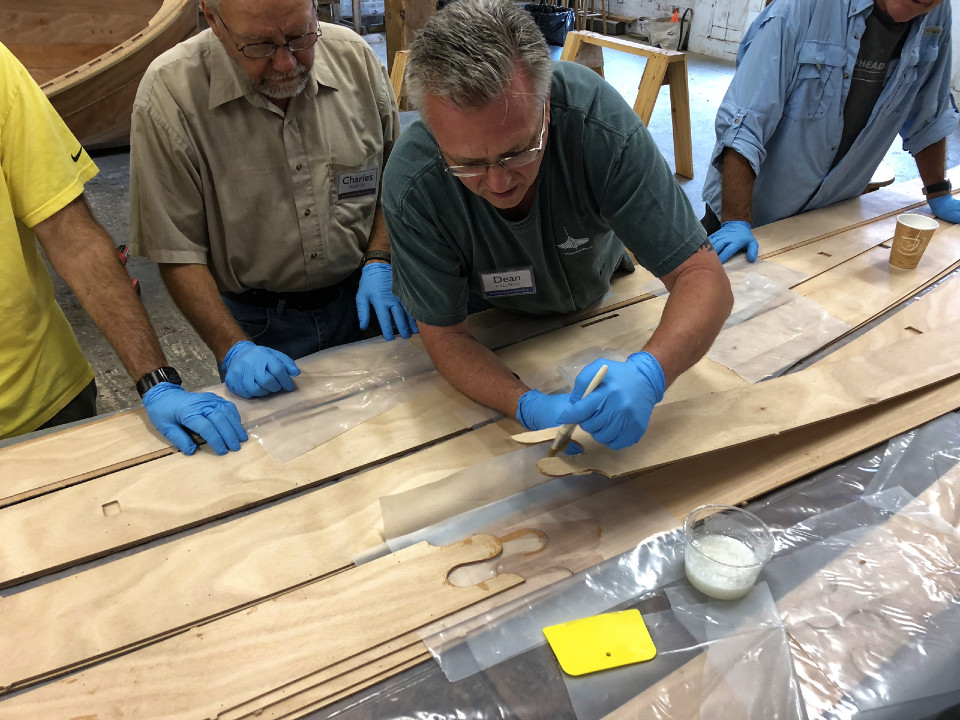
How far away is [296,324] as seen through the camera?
89.9 inches

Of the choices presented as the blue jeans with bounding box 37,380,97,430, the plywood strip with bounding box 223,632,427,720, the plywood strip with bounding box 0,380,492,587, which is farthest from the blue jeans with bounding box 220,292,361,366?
the plywood strip with bounding box 223,632,427,720

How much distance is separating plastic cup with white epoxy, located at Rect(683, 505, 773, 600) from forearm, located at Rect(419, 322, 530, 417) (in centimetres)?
47

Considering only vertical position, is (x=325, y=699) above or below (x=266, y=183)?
below

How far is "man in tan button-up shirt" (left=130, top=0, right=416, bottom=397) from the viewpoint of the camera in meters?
1.76

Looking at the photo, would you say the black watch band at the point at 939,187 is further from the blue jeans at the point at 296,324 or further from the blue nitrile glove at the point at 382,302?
the blue jeans at the point at 296,324

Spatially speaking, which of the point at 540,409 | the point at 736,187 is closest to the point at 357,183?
the point at 540,409

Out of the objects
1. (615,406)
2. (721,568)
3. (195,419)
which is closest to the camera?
(721,568)

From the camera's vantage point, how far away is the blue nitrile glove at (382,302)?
1911mm

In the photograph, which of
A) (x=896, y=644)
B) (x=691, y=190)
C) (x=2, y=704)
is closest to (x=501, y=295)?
(x=896, y=644)

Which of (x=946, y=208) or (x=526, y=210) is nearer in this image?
(x=526, y=210)

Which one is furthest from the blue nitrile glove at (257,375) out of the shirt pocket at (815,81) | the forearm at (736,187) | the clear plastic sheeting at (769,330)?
the shirt pocket at (815,81)

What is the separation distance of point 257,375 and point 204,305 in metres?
0.46

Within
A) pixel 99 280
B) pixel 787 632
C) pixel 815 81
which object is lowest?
pixel 787 632

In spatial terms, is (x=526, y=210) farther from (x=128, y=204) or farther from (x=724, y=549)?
(x=128, y=204)
